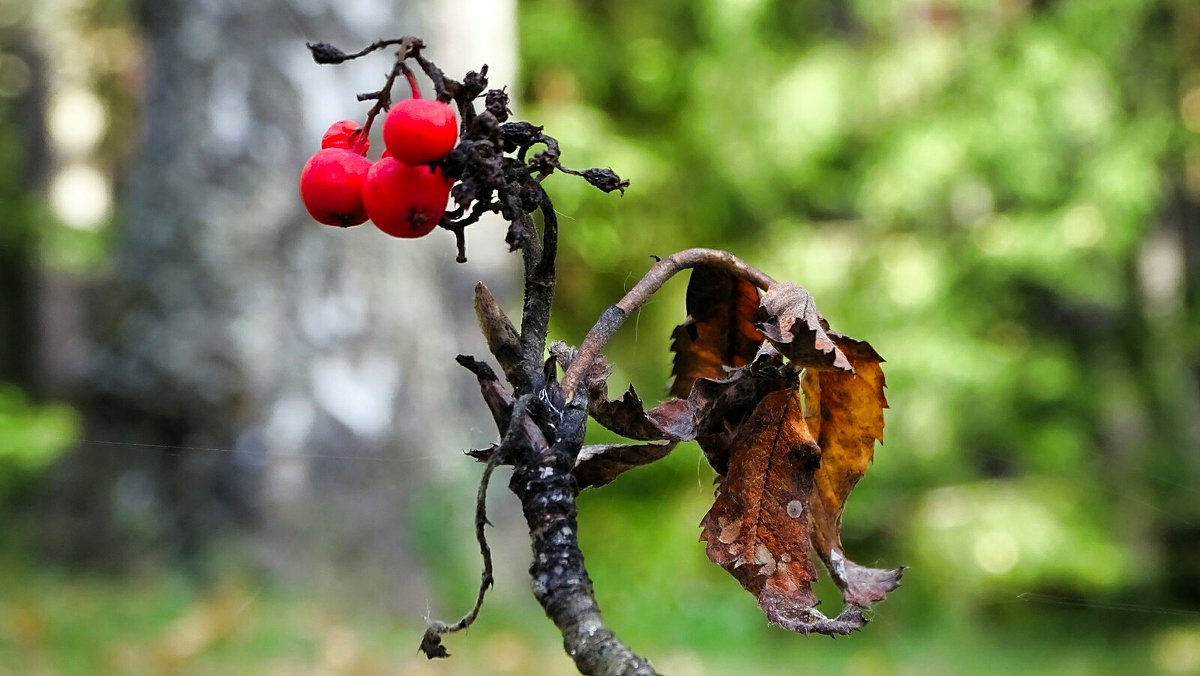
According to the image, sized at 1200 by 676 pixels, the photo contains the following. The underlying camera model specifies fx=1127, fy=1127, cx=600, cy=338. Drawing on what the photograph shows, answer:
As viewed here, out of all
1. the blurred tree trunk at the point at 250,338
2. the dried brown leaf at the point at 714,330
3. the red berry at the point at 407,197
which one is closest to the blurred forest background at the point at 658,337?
the blurred tree trunk at the point at 250,338

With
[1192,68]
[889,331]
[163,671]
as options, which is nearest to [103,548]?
[163,671]

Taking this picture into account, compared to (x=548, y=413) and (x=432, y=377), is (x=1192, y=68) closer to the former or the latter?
(x=432, y=377)

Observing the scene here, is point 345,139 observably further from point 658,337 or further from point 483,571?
point 658,337

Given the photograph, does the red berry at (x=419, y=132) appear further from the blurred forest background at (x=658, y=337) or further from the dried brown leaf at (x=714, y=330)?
the blurred forest background at (x=658, y=337)

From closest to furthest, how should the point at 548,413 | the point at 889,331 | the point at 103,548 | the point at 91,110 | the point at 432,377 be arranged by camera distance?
the point at 548,413, the point at 103,548, the point at 432,377, the point at 889,331, the point at 91,110

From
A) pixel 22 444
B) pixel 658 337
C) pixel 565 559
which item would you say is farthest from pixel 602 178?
pixel 22 444

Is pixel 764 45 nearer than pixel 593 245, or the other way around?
pixel 593 245
